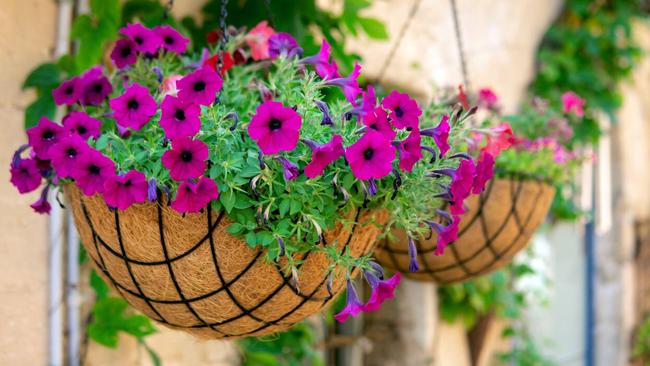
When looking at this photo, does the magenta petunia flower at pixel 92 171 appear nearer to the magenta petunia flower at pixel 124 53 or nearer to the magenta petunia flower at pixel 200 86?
the magenta petunia flower at pixel 200 86

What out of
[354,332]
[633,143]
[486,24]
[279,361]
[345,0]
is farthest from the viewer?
[633,143]

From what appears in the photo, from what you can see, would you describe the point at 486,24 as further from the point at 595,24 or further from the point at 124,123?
the point at 124,123

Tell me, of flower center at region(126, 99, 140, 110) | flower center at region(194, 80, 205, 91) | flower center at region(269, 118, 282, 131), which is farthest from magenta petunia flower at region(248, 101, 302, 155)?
flower center at region(126, 99, 140, 110)

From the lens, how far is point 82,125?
1134 mm

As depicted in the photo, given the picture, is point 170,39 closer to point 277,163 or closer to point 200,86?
point 200,86

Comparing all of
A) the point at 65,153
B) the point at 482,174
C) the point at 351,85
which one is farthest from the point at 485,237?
the point at 65,153

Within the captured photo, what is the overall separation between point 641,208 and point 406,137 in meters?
4.64

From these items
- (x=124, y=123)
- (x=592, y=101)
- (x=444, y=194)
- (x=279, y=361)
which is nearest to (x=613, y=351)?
(x=592, y=101)

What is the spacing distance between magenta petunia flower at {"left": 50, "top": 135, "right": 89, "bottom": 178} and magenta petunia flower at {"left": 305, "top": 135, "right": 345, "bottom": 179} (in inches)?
12.3

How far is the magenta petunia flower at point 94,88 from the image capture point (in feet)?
4.06

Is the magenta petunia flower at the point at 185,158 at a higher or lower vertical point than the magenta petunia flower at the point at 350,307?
higher

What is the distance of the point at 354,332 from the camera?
280cm

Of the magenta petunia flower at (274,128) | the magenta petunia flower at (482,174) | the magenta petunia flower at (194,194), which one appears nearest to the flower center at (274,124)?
the magenta petunia flower at (274,128)

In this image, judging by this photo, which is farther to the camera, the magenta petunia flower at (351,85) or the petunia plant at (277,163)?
the magenta petunia flower at (351,85)
